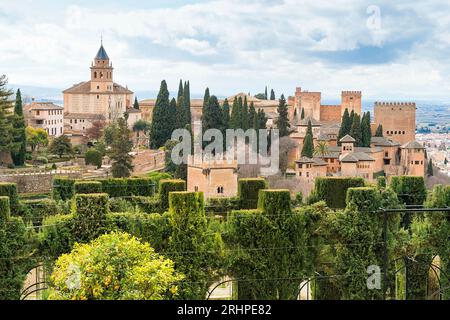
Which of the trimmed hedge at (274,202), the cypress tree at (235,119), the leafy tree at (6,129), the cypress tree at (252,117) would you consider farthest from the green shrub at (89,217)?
the cypress tree at (252,117)

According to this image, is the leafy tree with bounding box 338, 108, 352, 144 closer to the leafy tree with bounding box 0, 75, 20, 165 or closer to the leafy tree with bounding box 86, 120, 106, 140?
the leafy tree with bounding box 86, 120, 106, 140

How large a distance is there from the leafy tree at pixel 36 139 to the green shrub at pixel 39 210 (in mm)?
28568

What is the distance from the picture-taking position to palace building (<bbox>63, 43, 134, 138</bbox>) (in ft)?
207

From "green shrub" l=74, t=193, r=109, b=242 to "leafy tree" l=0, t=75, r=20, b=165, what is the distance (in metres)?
24.2

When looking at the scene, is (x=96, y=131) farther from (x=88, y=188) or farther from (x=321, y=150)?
(x=88, y=188)

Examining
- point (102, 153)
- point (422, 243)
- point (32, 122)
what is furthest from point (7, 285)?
point (32, 122)

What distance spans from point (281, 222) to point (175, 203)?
1.64m

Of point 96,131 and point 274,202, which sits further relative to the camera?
point 96,131

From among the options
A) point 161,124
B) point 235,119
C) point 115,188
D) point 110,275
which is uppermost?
point 235,119

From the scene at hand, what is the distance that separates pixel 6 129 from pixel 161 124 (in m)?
12.4

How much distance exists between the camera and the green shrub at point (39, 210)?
45.1 feet

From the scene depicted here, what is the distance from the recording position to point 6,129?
3566 cm

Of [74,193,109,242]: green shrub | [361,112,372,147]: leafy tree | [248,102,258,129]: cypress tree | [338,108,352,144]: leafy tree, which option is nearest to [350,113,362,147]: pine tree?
[361,112,372,147]: leafy tree

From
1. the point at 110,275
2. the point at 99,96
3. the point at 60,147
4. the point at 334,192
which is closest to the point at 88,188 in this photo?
the point at 334,192
